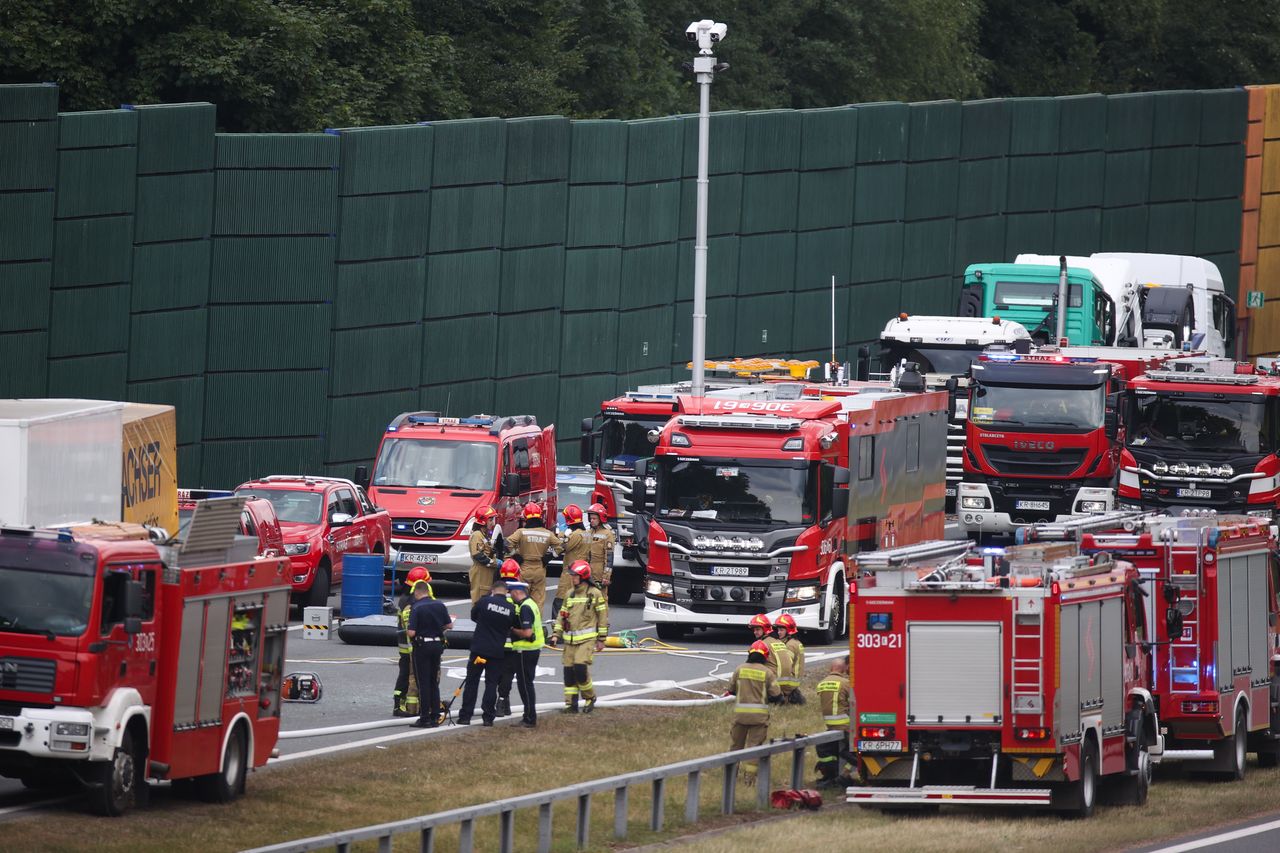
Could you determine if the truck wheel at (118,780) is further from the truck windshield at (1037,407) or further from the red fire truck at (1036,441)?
the truck windshield at (1037,407)

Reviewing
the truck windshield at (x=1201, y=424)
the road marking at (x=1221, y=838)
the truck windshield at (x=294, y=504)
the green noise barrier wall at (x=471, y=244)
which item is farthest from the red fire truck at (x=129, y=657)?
the truck windshield at (x=1201, y=424)

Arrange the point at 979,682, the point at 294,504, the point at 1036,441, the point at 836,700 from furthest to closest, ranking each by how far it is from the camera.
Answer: the point at 1036,441 < the point at 294,504 < the point at 836,700 < the point at 979,682

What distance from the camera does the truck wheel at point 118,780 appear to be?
17734 millimetres

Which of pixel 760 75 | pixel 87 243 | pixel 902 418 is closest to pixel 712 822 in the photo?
pixel 902 418

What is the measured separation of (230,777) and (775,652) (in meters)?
5.56

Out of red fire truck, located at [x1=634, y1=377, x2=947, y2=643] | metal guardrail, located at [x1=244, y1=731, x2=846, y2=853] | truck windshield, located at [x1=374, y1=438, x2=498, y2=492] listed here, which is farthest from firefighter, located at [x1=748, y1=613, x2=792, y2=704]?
truck windshield, located at [x1=374, y1=438, x2=498, y2=492]

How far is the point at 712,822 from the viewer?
20.2 m

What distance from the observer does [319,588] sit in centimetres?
3206

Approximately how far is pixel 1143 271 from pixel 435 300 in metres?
17.6

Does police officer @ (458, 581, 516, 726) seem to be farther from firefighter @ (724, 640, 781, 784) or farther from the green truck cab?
the green truck cab

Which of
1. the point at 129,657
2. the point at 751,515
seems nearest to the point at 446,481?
the point at 751,515

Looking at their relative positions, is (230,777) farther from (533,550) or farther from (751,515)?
(751,515)

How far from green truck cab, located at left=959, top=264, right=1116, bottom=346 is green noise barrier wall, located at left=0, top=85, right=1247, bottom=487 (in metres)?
6.49

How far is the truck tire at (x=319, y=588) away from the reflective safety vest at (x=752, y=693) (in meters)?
11.8
